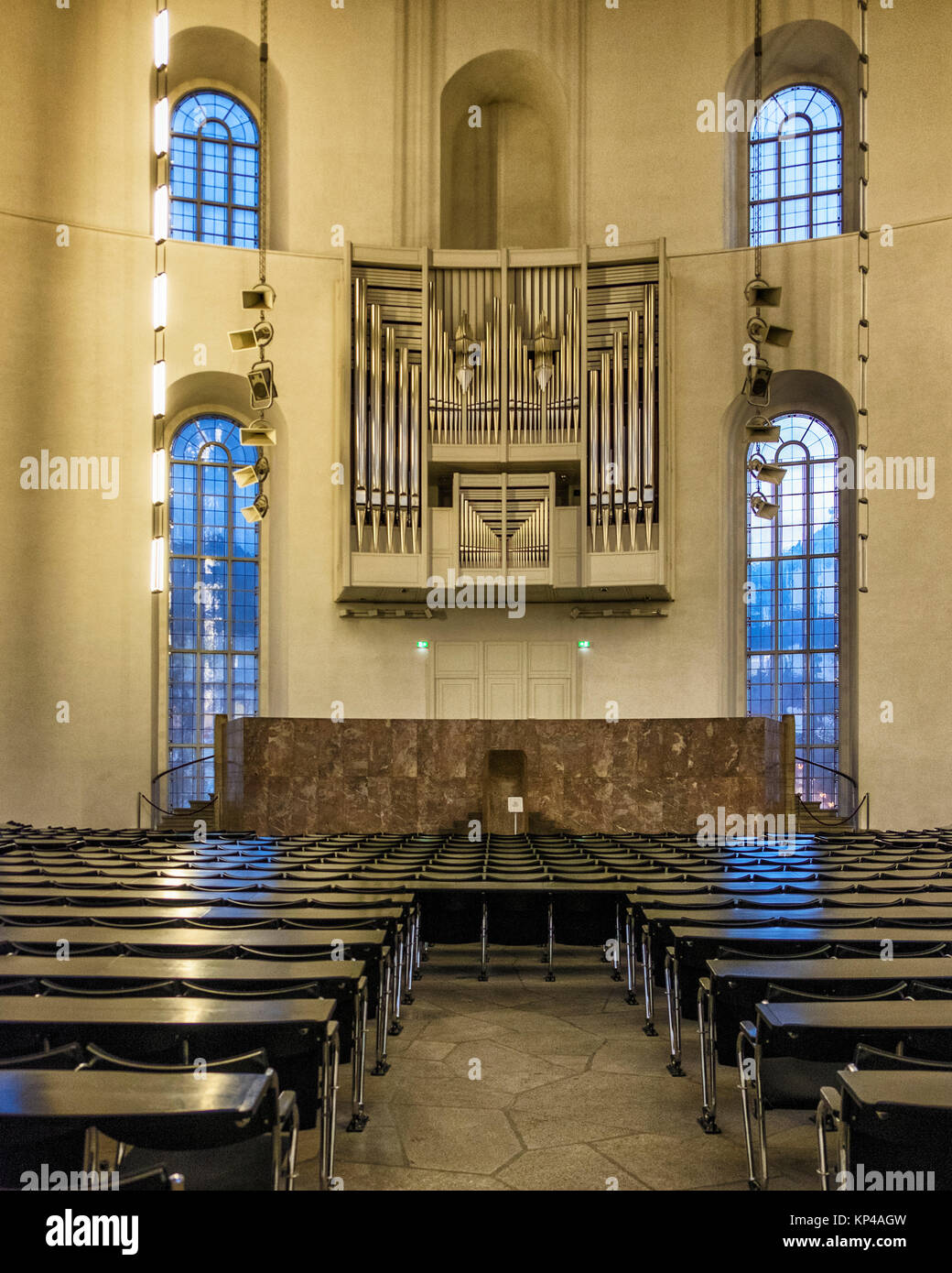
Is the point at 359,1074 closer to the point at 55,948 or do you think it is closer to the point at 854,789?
the point at 55,948

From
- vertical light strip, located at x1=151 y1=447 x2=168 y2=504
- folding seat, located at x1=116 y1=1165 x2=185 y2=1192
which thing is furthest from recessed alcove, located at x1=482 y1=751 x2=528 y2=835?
folding seat, located at x1=116 y1=1165 x2=185 y2=1192

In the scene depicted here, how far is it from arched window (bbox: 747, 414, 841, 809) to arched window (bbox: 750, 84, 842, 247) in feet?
10.2

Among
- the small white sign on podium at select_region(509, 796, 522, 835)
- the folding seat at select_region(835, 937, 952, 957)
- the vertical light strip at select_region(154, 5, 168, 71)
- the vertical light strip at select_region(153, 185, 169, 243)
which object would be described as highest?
the vertical light strip at select_region(154, 5, 168, 71)

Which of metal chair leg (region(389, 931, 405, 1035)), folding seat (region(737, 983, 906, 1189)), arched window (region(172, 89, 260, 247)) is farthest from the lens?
arched window (region(172, 89, 260, 247))

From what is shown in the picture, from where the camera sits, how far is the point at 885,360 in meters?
16.5

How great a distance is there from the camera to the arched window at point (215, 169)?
59.0 ft

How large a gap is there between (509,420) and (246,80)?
23.8ft

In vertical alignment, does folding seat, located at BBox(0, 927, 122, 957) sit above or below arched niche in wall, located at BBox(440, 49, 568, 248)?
below

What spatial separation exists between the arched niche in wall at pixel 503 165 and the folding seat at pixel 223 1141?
1710 cm

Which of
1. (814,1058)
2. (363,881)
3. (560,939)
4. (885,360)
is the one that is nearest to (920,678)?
(885,360)

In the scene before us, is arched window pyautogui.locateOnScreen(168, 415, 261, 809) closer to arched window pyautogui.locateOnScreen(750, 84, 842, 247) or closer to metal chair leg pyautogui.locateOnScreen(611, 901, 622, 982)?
arched window pyautogui.locateOnScreen(750, 84, 842, 247)

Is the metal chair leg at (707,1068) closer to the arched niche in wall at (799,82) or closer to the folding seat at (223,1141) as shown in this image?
the folding seat at (223,1141)

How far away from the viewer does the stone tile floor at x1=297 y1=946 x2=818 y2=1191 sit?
4137 millimetres
